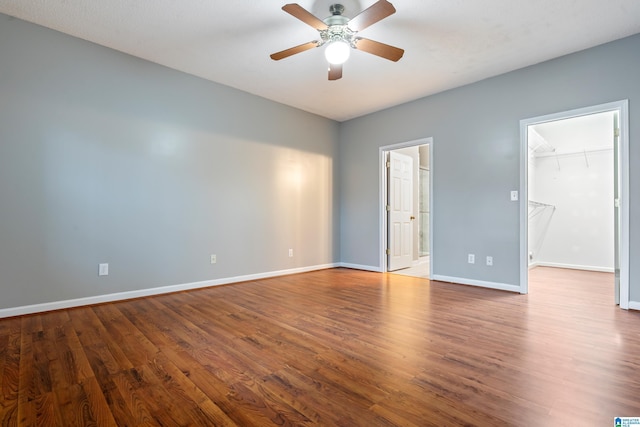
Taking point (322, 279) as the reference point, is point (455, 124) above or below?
above

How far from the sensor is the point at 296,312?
118 inches

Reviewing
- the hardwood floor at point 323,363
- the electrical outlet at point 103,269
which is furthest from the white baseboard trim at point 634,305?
the electrical outlet at point 103,269

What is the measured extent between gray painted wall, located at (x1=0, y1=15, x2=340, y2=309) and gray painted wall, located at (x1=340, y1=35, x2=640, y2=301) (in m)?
2.21

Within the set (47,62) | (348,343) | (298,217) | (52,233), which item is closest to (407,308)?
(348,343)

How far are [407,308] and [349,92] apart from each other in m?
3.05

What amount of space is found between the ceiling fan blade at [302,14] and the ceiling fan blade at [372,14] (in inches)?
9.6

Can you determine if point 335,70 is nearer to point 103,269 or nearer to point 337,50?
point 337,50

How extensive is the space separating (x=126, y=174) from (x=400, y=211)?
4251mm

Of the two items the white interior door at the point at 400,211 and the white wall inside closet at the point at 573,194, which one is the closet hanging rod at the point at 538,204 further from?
the white interior door at the point at 400,211

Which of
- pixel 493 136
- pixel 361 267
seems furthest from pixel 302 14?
pixel 361 267

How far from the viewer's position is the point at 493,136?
3.99 metres

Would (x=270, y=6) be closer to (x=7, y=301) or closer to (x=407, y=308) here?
(x=407, y=308)

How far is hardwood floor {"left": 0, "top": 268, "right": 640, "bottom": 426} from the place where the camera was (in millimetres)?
1445

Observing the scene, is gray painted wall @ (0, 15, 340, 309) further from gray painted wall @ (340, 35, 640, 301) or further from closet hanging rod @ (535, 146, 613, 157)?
closet hanging rod @ (535, 146, 613, 157)
